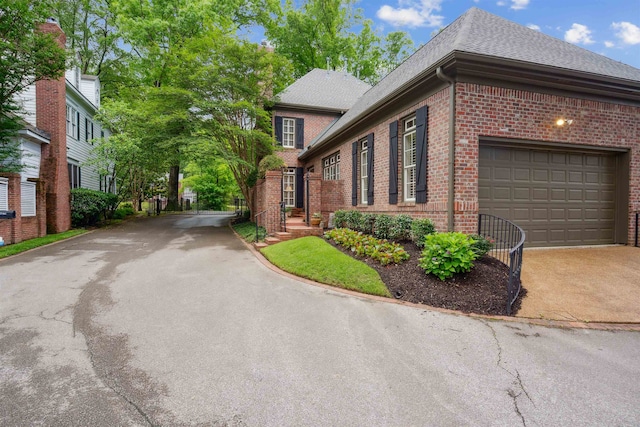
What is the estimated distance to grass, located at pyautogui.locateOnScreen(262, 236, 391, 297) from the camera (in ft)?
17.3

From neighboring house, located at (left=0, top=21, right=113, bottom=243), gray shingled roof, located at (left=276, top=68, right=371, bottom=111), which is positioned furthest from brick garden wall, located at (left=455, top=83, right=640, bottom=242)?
neighboring house, located at (left=0, top=21, right=113, bottom=243)

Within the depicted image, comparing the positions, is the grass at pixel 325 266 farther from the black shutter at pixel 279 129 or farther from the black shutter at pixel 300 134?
the black shutter at pixel 300 134

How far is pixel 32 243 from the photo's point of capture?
9602 mm

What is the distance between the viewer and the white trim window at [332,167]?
12.6 metres

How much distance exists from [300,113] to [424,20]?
1314 cm

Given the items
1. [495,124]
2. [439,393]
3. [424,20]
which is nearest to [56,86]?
[495,124]

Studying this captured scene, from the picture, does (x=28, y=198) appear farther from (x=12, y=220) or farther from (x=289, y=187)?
(x=289, y=187)

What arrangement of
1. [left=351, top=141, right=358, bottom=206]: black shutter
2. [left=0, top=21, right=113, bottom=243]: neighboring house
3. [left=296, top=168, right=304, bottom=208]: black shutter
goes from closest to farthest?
[left=0, top=21, right=113, bottom=243]: neighboring house → [left=351, top=141, right=358, bottom=206]: black shutter → [left=296, top=168, right=304, bottom=208]: black shutter

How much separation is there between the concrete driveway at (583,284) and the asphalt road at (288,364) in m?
0.53

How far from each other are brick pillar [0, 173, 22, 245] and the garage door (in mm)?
13116

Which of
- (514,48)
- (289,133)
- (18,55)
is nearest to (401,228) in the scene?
(514,48)

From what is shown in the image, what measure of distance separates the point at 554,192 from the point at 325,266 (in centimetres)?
547

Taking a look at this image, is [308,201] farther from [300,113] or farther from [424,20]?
[424,20]

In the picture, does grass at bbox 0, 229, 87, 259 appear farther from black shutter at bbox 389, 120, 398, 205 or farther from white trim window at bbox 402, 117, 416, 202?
white trim window at bbox 402, 117, 416, 202
